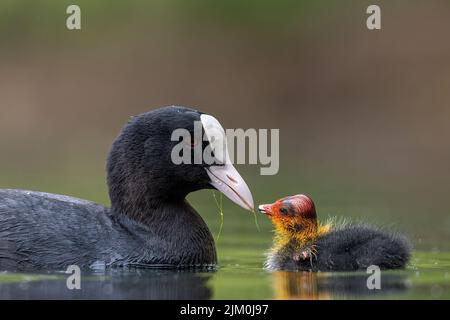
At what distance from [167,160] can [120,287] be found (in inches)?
75.6

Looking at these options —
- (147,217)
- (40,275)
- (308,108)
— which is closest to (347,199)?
(147,217)

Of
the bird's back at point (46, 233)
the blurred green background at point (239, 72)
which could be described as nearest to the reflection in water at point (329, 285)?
the bird's back at point (46, 233)

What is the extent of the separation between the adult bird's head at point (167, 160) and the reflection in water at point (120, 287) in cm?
104

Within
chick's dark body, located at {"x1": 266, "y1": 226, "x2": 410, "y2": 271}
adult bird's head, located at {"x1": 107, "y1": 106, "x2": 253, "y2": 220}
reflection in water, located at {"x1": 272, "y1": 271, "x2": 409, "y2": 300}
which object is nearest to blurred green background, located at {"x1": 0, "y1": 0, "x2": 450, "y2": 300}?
adult bird's head, located at {"x1": 107, "y1": 106, "x2": 253, "y2": 220}

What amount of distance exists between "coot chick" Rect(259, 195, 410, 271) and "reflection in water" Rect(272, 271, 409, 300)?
0.28 m

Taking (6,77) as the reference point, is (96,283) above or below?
below

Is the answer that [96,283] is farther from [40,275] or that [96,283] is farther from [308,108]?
[308,108]

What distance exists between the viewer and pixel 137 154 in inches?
485

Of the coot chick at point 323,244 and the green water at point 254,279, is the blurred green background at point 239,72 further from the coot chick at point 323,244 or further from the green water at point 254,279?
the coot chick at point 323,244

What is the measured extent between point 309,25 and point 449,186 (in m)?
11.3

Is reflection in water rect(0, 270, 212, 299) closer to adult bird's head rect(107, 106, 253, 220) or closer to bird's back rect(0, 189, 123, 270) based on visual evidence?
→ bird's back rect(0, 189, 123, 270)

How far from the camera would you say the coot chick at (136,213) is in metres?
11.6

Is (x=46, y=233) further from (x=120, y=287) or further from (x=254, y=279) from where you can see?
(x=254, y=279)
